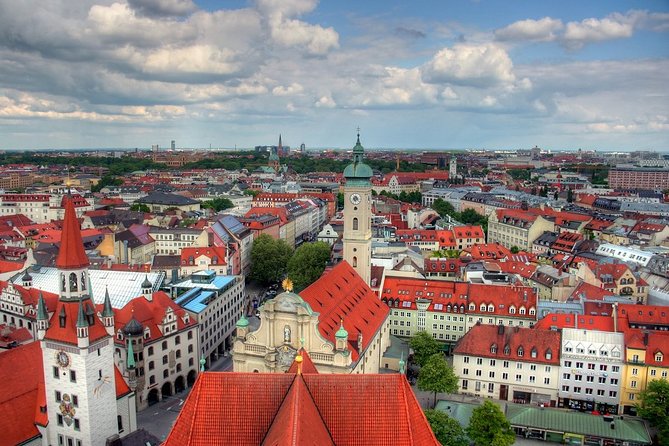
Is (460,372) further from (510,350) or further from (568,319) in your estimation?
(568,319)

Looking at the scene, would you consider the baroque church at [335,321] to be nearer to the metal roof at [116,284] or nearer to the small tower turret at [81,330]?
the small tower turret at [81,330]

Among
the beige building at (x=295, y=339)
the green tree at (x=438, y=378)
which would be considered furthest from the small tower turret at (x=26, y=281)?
the green tree at (x=438, y=378)

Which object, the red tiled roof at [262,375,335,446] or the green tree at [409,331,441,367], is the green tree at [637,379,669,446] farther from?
the red tiled roof at [262,375,335,446]

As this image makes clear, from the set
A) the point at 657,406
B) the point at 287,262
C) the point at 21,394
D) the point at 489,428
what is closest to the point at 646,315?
the point at 657,406

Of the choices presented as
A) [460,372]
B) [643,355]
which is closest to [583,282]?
[643,355]

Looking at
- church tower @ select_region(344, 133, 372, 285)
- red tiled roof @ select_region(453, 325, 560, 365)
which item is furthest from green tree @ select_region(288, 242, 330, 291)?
red tiled roof @ select_region(453, 325, 560, 365)

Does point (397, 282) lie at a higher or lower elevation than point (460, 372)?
higher

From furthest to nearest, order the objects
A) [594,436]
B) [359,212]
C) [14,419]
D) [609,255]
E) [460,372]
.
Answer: [609,255], [359,212], [460,372], [594,436], [14,419]
